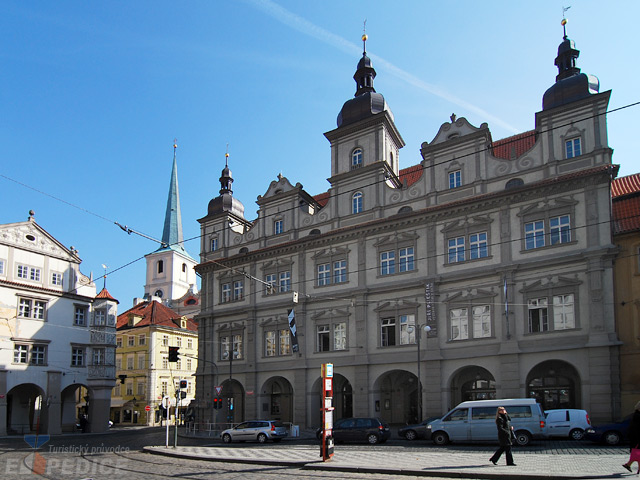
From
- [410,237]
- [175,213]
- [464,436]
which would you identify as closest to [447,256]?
[410,237]

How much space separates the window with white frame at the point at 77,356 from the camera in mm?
48562

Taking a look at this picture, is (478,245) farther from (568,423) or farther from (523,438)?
(523,438)

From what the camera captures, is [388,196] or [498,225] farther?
[388,196]

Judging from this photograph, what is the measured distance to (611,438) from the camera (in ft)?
77.1

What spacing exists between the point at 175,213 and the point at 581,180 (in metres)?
83.3

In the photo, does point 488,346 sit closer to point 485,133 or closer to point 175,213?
point 485,133

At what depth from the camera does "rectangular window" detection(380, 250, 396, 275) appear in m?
36.9

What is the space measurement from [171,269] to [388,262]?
66.5 metres

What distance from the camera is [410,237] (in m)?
36.4

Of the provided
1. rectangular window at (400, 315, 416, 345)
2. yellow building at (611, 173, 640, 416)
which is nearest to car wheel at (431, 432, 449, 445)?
yellow building at (611, 173, 640, 416)

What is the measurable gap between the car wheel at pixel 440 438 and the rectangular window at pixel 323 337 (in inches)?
543

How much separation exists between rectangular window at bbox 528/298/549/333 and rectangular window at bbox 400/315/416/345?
6.82 m

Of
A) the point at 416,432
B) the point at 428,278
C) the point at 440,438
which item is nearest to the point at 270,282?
the point at 428,278

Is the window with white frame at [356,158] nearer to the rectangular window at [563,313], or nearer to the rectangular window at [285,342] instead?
the rectangular window at [285,342]
